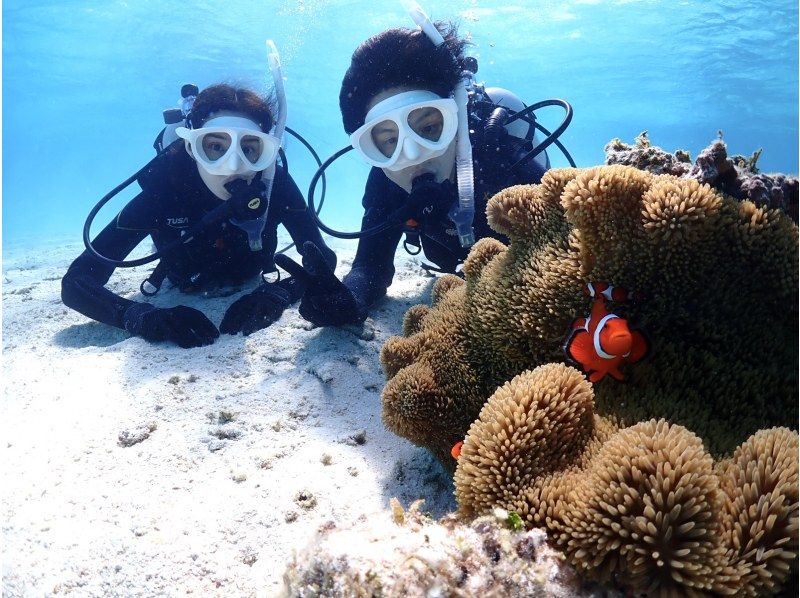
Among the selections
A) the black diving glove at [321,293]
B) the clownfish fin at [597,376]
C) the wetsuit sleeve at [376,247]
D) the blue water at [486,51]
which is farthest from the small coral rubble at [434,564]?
the blue water at [486,51]

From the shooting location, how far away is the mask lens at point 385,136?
3.89 metres

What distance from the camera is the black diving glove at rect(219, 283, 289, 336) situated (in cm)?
395

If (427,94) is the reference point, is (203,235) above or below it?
below

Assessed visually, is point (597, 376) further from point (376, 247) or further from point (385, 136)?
point (376, 247)

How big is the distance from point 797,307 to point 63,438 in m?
3.28

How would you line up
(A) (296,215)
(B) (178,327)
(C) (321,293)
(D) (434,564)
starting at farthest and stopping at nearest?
(A) (296,215), (B) (178,327), (C) (321,293), (D) (434,564)

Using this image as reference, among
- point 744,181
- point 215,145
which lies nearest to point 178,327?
point 215,145

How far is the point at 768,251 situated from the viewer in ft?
5.10

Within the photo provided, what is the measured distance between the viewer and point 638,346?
1673mm

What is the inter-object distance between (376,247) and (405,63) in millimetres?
1673

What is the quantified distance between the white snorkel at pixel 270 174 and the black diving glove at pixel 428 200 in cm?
153

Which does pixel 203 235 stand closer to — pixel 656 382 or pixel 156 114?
pixel 656 382

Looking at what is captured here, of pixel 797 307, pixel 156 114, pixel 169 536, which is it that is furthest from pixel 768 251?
pixel 156 114

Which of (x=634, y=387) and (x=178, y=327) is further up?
(x=634, y=387)
